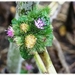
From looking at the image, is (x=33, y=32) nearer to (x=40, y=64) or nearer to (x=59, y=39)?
(x=40, y=64)

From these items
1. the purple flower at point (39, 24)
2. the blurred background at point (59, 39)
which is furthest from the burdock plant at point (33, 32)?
the blurred background at point (59, 39)

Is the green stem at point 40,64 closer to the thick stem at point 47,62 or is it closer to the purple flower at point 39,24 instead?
the thick stem at point 47,62

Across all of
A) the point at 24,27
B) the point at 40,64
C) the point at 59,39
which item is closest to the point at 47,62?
the point at 40,64

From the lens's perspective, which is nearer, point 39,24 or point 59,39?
point 39,24

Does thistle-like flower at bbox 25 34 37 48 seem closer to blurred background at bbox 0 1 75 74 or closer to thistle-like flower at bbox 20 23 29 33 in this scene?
thistle-like flower at bbox 20 23 29 33

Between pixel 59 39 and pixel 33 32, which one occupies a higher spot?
pixel 33 32
